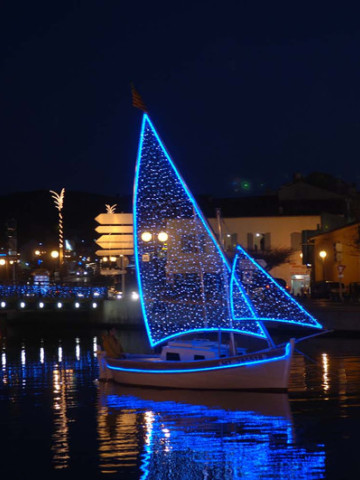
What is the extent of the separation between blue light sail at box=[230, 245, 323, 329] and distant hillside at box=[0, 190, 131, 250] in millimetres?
119606

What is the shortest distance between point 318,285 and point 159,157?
147ft

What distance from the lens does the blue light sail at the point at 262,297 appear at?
3103 centimetres

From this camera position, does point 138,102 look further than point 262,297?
No

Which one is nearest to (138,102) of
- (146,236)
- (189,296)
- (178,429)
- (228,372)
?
(146,236)

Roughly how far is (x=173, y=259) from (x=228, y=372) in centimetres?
549

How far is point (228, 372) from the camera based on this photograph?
101 ft

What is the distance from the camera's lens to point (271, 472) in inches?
802

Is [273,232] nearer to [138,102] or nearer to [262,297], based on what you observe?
[262,297]

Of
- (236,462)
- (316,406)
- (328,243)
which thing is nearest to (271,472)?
(236,462)

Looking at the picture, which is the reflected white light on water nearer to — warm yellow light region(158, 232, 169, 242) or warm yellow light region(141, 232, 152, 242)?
warm yellow light region(141, 232, 152, 242)

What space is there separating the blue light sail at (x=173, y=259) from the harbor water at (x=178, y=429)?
9.34ft

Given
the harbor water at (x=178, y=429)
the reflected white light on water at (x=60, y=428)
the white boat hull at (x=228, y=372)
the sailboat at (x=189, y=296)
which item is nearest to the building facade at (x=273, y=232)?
the harbor water at (x=178, y=429)

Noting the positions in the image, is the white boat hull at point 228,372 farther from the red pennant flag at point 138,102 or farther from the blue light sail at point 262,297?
the red pennant flag at point 138,102

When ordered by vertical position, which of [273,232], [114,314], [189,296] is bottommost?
[114,314]
